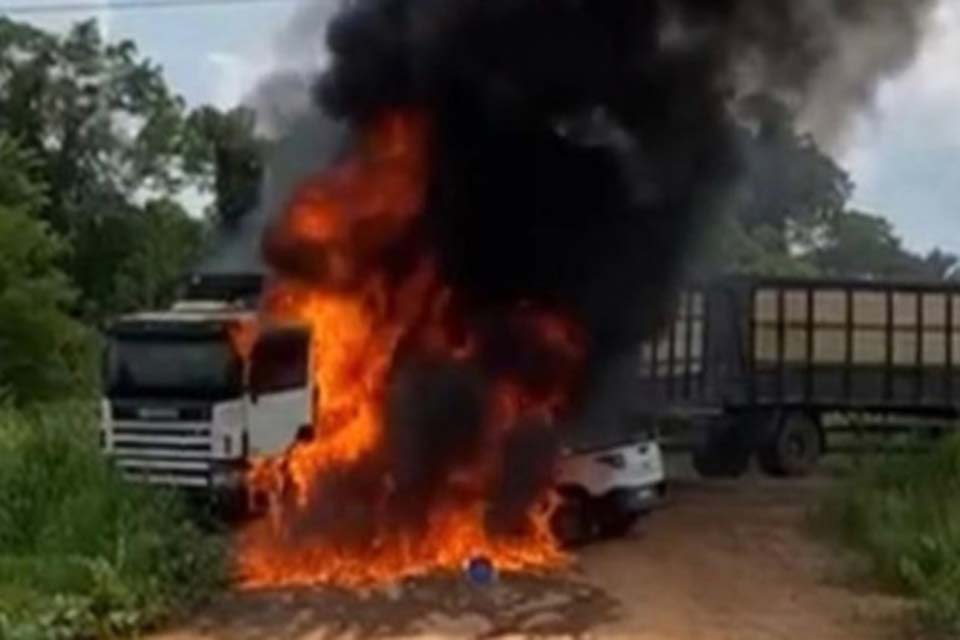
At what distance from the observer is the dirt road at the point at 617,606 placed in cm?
1831

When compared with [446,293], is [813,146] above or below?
above

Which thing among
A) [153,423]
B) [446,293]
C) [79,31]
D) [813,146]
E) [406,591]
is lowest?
[406,591]

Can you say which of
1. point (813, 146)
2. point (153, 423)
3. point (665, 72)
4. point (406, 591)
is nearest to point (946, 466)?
point (813, 146)

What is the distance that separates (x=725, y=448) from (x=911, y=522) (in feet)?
33.5

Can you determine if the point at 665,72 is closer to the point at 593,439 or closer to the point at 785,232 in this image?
the point at 593,439

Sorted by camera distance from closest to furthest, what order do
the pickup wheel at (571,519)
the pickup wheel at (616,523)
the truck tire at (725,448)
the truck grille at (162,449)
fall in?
1. the truck grille at (162,449)
2. the pickup wheel at (571,519)
3. the pickup wheel at (616,523)
4. the truck tire at (725,448)

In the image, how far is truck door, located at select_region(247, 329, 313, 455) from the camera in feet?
71.4

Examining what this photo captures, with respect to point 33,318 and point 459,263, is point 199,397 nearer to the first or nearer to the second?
point 459,263

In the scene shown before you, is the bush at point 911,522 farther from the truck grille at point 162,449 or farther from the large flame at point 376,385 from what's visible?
the truck grille at point 162,449

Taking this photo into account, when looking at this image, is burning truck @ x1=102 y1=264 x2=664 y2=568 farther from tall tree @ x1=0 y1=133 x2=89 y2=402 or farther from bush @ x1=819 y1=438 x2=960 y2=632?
tall tree @ x1=0 y1=133 x2=89 y2=402

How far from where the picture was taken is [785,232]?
242 ft

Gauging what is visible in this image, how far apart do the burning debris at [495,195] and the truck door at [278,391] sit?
34cm

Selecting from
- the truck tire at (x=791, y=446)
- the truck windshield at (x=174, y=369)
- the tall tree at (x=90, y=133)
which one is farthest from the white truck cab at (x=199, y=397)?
the tall tree at (x=90, y=133)

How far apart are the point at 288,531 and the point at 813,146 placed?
7.58 meters
